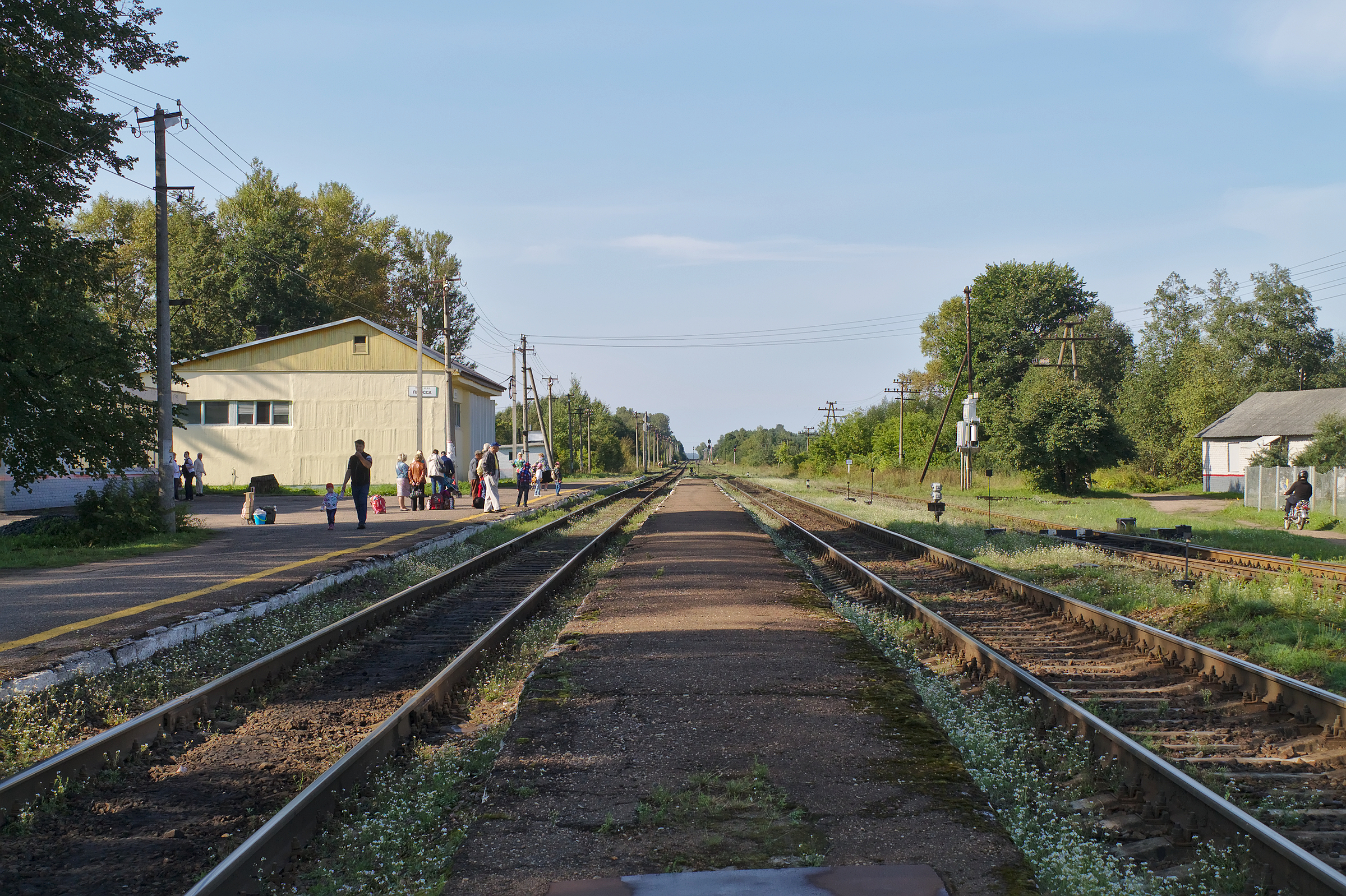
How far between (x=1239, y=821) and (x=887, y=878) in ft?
5.07

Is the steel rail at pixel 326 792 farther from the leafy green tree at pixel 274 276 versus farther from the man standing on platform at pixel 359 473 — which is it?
the leafy green tree at pixel 274 276

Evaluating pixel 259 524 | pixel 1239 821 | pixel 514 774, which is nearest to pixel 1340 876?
pixel 1239 821

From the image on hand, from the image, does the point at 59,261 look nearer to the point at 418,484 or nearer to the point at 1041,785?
the point at 418,484

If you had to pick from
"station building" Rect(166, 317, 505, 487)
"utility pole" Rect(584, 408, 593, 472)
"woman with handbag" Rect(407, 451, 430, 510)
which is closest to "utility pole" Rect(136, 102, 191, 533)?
"woman with handbag" Rect(407, 451, 430, 510)

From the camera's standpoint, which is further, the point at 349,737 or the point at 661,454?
the point at 661,454

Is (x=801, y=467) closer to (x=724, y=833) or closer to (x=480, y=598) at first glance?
(x=480, y=598)

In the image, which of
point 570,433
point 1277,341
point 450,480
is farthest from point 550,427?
point 1277,341

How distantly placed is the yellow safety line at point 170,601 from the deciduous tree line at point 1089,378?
32154 millimetres

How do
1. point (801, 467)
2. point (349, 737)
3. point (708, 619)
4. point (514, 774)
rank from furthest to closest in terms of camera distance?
point (801, 467) → point (708, 619) → point (349, 737) → point (514, 774)

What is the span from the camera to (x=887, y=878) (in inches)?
153

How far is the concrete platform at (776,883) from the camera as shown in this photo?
3.76 m

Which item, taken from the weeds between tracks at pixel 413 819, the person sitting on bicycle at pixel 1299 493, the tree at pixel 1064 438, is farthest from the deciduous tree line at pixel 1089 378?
the weeds between tracks at pixel 413 819

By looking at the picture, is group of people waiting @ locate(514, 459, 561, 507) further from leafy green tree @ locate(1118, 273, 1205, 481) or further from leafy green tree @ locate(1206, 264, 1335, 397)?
leafy green tree @ locate(1206, 264, 1335, 397)

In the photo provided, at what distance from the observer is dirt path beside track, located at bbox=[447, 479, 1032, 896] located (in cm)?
416
